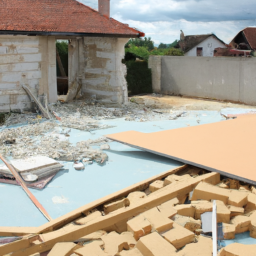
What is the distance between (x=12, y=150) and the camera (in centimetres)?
744

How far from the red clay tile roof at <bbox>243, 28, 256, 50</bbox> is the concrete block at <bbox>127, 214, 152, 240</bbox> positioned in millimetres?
40114

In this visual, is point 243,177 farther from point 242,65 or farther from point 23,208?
point 242,65

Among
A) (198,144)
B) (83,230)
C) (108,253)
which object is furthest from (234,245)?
(198,144)

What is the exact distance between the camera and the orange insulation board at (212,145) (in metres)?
6.02

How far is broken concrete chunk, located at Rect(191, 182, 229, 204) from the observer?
4.95 metres

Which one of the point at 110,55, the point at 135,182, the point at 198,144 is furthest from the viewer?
the point at 110,55

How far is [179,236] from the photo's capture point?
159 inches

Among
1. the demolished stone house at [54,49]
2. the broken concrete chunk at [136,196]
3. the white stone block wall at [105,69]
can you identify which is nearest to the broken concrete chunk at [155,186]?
the broken concrete chunk at [136,196]

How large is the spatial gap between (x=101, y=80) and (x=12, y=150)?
586cm

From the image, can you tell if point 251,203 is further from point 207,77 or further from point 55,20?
point 207,77

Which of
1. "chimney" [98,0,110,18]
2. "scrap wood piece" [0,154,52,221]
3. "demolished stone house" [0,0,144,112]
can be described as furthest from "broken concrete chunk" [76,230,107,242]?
"chimney" [98,0,110,18]

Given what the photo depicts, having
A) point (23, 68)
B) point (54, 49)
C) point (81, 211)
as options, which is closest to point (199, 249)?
point (81, 211)

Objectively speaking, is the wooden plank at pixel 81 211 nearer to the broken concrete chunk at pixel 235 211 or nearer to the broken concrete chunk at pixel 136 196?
the broken concrete chunk at pixel 136 196

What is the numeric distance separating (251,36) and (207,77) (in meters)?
29.6
